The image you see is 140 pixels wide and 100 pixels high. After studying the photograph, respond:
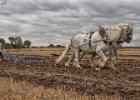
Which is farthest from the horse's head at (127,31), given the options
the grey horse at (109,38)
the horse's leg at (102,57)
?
the horse's leg at (102,57)

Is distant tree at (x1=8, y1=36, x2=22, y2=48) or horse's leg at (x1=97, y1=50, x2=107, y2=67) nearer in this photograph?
horse's leg at (x1=97, y1=50, x2=107, y2=67)

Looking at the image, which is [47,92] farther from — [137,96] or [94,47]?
[94,47]

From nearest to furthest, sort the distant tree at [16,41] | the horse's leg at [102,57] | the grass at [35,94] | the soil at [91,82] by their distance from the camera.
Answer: the grass at [35,94], the soil at [91,82], the horse's leg at [102,57], the distant tree at [16,41]

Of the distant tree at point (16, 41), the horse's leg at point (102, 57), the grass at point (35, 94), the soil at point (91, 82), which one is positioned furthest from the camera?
the distant tree at point (16, 41)

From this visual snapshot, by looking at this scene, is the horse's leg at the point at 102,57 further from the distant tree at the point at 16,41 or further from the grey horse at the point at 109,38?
the distant tree at the point at 16,41

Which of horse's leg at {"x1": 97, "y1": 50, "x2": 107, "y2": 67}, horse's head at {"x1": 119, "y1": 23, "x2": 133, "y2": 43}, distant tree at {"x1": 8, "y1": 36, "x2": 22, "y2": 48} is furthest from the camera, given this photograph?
distant tree at {"x1": 8, "y1": 36, "x2": 22, "y2": 48}

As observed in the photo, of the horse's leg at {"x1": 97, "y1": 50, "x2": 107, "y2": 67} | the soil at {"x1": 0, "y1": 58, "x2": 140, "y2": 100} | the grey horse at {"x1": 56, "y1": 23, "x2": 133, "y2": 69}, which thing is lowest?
the soil at {"x1": 0, "y1": 58, "x2": 140, "y2": 100}

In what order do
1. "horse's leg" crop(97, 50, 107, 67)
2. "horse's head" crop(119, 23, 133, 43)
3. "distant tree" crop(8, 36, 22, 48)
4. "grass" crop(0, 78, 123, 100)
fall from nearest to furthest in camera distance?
"grass" crop(0, 78, 123, 100), "horse's leg" crop(97, 50, 107, 67), "horse's head" crop(119, 23, 133, 43), "distant tree" crop(8, 36, 22, 48)

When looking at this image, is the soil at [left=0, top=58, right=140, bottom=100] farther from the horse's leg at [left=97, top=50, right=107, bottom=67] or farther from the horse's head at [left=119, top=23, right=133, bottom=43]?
the horse's head at [left=119, top=23, right=133, bottom=43]

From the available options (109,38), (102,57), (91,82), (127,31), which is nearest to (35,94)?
(91,82)

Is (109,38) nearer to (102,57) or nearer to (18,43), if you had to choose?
(102,57)

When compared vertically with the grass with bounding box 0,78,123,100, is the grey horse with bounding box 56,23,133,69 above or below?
above

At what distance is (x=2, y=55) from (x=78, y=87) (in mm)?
14158

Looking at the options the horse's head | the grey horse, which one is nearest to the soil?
the grey horse
